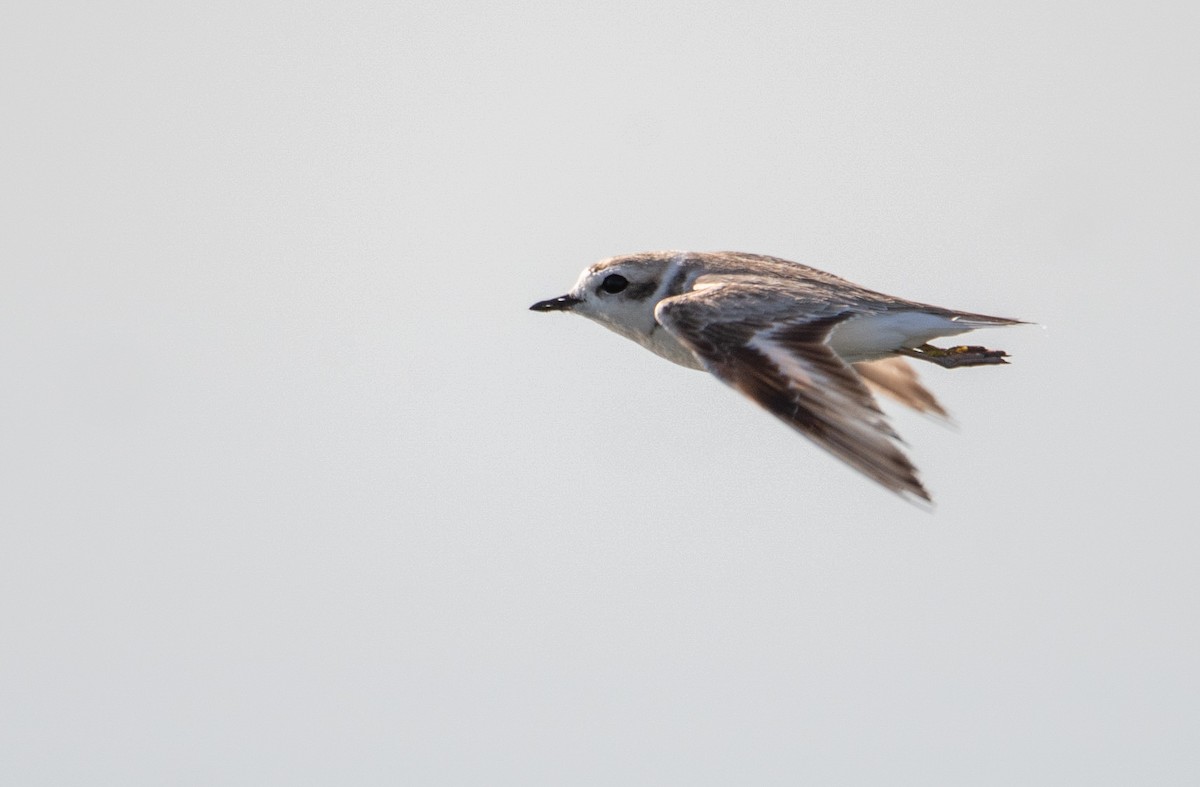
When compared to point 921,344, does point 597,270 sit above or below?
above

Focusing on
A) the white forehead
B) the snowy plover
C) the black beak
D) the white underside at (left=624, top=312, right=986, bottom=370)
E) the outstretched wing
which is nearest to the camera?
the outstretched wing

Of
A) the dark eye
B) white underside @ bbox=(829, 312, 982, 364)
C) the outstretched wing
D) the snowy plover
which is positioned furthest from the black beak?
white underside @ bbox=(829, 312, 982, 364)

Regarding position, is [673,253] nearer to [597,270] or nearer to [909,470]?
[597,270]

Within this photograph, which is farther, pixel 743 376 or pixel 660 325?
pixel 660 325

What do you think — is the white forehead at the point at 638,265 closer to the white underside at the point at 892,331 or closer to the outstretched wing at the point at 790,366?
the outstretched wing at the point at 790,366

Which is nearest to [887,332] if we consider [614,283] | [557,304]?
[614,283]

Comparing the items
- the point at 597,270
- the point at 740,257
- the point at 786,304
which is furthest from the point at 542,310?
the point at 786,304

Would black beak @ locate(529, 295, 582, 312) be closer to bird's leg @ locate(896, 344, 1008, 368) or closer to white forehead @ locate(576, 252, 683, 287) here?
white forehead @ locate(576, 252, 683, 287)
